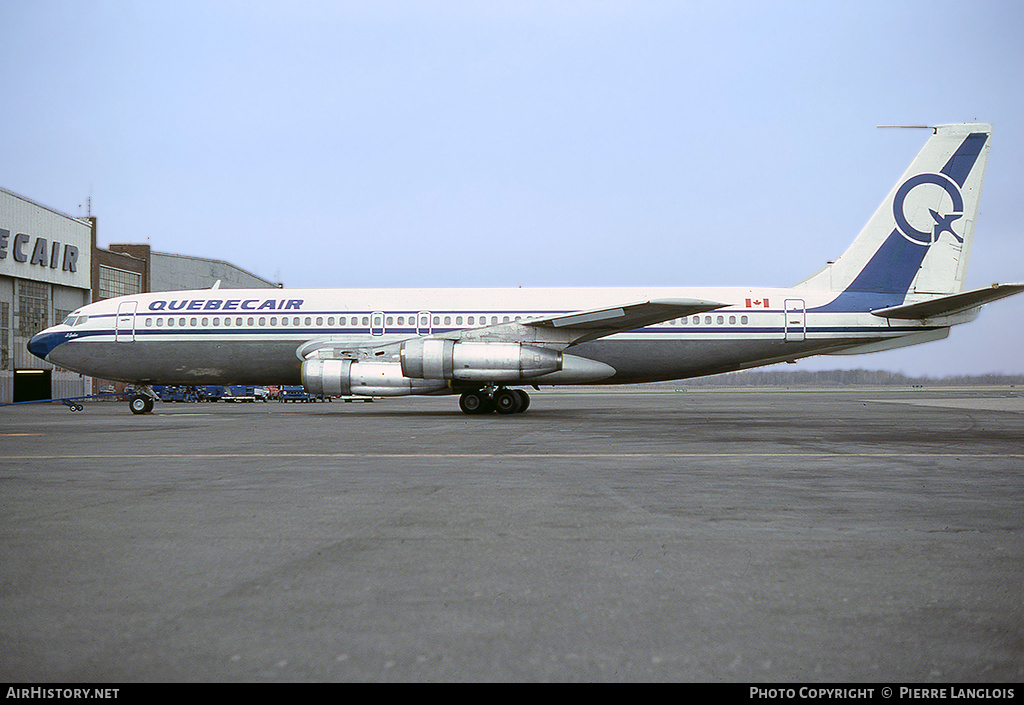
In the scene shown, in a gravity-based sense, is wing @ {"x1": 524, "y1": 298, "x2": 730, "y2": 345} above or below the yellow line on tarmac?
above

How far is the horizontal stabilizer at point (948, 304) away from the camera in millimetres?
18156

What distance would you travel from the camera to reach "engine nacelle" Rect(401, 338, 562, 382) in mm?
19609

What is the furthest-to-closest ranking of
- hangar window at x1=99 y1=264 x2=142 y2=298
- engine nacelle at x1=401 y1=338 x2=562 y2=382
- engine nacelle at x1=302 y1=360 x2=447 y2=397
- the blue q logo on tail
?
hangar window at x1=99 y1=264 x2=142 y2=298
the blue q logo on tail
engine nacelle at x1=302 y1=360 x2=447 y2=397
engine nacelle at x1=401 y1=338 x2=562 y2=382

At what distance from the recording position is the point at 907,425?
16672 millimetres

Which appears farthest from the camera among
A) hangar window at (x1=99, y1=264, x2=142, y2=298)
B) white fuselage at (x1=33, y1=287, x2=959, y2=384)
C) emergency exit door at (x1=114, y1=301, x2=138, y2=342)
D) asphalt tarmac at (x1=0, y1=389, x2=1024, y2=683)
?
hangar window at (x1=99, y1=264, x2=142, y2=298)

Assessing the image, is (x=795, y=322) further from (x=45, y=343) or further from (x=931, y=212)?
(x=45, y=343)

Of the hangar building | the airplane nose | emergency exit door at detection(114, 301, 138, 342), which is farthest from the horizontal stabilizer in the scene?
the hangar building

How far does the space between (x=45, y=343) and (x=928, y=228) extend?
29944 mm

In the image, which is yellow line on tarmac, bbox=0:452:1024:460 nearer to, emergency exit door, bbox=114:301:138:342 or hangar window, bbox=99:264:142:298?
emergency exit door, bbox=114:301:138:342

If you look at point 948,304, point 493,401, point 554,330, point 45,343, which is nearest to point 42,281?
point 45,343

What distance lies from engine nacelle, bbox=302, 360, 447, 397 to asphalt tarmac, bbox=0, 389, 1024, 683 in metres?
11.1

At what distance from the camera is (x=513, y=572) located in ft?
13.2

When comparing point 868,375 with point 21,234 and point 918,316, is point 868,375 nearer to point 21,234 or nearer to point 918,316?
point 918,316
